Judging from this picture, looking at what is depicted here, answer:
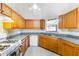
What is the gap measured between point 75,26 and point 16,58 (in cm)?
253

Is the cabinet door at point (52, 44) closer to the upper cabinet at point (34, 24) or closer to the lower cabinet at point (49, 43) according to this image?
the lower cabinet at point (49, 43)

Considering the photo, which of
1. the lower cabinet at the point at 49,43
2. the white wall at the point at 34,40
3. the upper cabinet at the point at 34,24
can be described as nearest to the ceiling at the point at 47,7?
the lower cabinet at the point at 49,43

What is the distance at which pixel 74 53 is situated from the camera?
273cm

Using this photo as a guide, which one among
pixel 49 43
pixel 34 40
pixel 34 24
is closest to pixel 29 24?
pixel 34 24

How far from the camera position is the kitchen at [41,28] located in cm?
269

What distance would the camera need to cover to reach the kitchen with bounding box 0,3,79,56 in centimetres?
269

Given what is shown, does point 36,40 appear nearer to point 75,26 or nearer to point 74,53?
point 75,26

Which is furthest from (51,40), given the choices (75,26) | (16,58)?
(16,58)

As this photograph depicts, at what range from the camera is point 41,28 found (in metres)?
7.01

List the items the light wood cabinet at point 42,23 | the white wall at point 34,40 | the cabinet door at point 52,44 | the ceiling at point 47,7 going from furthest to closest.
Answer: the light wood cabinet at point 42,23, the white wall at point 34,40, the cabinet door at point 52,44, the ceiling at point 47,7

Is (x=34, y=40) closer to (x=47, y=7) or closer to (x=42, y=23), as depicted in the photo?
(x=42, y=23)

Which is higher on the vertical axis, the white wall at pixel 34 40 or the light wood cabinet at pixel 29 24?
the light wood cabinet at pixel 29 24

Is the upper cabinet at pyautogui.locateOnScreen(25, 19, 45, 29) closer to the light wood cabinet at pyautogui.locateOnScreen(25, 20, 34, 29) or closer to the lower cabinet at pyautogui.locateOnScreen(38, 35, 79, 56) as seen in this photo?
the light wood cabinet at pyautogui.locateOnScreen(25, 20, 34, 29)

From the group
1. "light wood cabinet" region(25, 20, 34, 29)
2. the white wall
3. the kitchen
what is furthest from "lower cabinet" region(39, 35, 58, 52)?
"light wood cabinet" region(25, 20, 34, 29)
